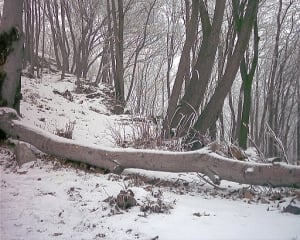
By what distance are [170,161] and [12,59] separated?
4984 mm

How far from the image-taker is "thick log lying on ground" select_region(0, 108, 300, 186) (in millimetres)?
5133

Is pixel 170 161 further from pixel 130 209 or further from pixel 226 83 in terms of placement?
pixel 226 83

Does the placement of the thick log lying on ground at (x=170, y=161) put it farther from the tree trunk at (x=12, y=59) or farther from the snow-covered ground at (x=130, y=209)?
the tree trunk at (x=12, y=59)

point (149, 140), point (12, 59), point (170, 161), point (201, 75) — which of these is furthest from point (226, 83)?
point (12, 59)

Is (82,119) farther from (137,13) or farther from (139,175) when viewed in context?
(137,13)

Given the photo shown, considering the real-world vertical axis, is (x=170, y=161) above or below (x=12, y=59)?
below

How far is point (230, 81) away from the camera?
8.78 meters

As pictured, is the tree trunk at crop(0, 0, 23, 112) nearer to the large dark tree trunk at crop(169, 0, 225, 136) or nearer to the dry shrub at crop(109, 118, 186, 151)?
the dry shrub at crop(109, 118, 186, 151)

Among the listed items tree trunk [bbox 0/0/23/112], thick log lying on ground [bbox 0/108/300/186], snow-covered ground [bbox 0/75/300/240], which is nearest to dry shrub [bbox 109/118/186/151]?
snow-covered ground [bbox 0/75/300/240]

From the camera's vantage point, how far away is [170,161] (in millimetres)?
5836

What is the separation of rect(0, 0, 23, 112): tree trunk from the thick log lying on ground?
1.45m

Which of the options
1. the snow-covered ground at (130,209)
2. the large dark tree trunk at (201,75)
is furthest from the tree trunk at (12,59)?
the large dark tree trunk at (201,75)

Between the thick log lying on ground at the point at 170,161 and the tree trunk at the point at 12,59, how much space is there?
4.77ft

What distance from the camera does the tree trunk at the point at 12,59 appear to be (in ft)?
28.0
